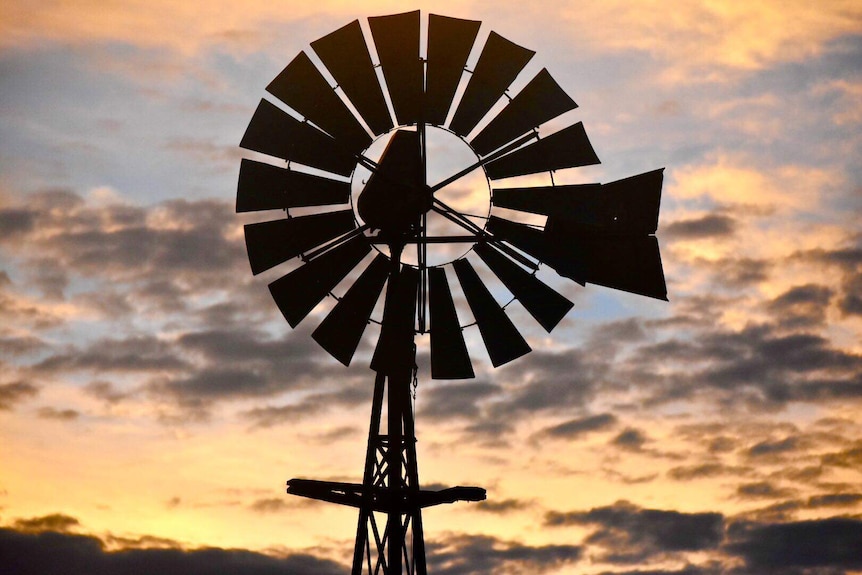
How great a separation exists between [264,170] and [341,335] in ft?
8.32

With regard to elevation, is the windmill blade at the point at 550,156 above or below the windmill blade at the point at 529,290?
above

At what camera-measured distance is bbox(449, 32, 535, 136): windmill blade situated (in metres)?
14.1

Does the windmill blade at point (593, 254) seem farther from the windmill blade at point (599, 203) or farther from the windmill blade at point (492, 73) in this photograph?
the windmill blade at point (492, 73)

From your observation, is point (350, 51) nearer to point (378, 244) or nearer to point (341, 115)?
point (341, 115)

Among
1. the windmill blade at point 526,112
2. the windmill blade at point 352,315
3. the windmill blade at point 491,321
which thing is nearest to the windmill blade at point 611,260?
the windmill blade at point 491,321

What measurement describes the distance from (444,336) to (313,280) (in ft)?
6.60

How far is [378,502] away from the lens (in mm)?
13711

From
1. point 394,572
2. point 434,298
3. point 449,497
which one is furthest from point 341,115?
point 394,572

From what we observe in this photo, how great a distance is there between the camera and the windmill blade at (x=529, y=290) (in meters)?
14.1

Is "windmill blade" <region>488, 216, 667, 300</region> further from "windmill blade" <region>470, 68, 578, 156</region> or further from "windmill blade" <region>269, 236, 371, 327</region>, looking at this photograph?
"windmill blade" <region>269, 236, 371, 327</region>

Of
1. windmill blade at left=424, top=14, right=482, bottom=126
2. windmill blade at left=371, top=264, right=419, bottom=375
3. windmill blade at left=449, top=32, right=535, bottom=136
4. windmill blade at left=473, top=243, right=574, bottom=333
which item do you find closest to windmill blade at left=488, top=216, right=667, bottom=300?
windmill blade at left=473, top=243, right=574, bottom=333

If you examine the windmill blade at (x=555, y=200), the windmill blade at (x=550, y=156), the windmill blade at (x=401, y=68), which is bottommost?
the windmill blade at (x=555, y=200)

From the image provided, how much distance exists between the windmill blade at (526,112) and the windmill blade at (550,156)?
24 centimetres

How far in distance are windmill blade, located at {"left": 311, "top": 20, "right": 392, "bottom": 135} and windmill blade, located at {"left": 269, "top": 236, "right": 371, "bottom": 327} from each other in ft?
5.81
